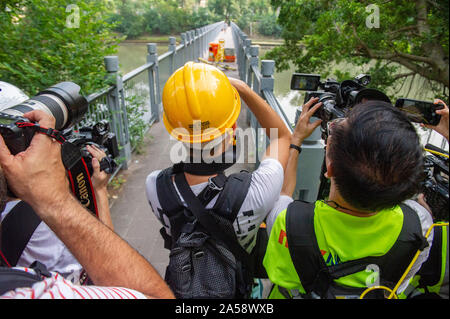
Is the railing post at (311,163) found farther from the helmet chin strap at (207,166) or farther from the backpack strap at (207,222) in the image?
the backpack strap at (207,222)

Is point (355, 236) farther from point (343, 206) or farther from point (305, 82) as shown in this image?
point (305, 82)

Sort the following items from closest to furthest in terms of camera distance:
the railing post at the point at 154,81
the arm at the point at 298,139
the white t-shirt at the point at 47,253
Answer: the white t-shirt at the point at 47,253, the arm at the point at 298,139, the railing post at the point at 154,81

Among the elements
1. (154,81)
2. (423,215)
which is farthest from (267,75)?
(154,81)

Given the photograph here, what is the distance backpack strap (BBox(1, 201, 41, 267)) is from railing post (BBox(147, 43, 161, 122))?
17.6 feet

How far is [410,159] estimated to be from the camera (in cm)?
93

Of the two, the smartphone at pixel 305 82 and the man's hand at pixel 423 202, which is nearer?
the man's hand at pixel 423 202

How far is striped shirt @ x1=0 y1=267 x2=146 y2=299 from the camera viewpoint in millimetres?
700

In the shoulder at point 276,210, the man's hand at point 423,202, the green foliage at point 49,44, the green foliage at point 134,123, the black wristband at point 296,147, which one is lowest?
the green foliage at point 134,123

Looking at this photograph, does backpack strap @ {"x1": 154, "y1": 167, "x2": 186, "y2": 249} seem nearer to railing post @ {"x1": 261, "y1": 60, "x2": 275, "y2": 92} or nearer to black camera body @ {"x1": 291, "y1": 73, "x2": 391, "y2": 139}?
black camera body @ {"x1": 291, "y1": 73, "x2": 391, "y2": 139}

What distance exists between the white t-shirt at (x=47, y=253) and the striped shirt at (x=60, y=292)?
1.80 ft

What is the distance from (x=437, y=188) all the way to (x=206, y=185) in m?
0.97

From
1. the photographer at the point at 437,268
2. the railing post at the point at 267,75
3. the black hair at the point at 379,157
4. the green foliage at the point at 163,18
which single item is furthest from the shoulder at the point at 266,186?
the green foliage at the point at 163,18

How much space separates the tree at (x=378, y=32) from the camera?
4941 millimetres

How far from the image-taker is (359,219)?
1094 millimetres
